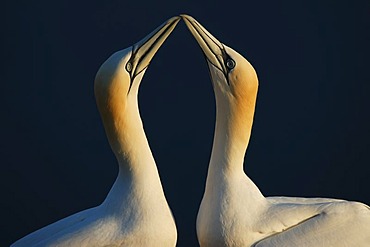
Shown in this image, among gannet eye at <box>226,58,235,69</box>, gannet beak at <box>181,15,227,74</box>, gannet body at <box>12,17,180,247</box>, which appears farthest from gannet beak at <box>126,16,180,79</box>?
gannet eye at <box>226,58,235,69</box>

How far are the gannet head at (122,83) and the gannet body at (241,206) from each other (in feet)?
0.96

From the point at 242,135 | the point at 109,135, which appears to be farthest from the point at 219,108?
the point at 109,135

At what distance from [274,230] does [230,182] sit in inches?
13.5

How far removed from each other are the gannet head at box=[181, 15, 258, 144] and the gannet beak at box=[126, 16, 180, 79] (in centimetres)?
16

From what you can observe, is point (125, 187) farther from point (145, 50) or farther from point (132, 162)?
point (145, 50)

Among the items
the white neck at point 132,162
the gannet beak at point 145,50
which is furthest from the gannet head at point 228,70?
the white neck at point 132,162

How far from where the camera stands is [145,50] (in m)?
6.06

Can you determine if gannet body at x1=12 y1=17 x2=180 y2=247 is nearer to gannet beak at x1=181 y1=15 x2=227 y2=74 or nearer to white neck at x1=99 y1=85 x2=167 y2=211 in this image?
white neck at x1=99 y1=85 x2=167 y2=211

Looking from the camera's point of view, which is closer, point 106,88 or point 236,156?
point 106,88

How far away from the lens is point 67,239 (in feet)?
19.2

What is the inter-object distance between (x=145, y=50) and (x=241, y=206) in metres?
0.94

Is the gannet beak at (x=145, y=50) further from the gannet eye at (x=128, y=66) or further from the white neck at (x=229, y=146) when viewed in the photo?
the white neck at (x=229, y=146)

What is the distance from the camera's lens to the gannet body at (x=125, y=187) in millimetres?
5859

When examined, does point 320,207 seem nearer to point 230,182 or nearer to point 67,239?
point 230,182
